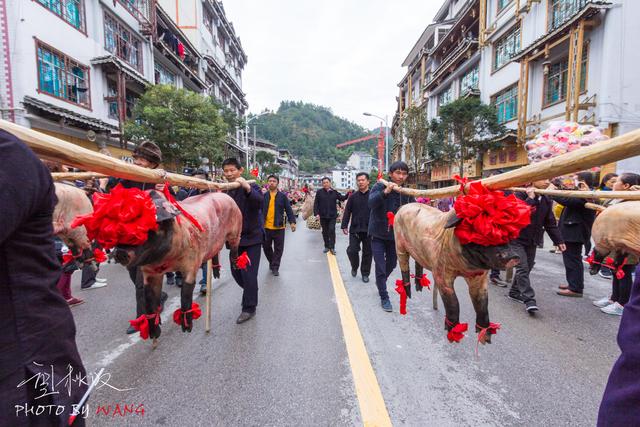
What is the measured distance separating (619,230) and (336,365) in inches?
118

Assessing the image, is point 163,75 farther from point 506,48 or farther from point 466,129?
point 506,48

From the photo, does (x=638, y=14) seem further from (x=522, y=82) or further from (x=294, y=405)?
(x=294, y=405)

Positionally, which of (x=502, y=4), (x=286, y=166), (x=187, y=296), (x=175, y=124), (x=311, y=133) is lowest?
(x=187, y=296)

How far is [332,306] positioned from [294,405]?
2.35 meters

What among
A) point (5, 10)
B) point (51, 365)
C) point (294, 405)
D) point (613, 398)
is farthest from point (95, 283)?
point (5, 10)

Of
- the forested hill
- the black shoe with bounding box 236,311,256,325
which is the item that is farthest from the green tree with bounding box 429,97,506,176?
the forested hill

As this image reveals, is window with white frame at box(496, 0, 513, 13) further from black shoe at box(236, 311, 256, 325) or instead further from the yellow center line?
black shoe at box(236, 311, 256, 325)

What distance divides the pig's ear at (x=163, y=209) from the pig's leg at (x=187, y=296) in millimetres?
521

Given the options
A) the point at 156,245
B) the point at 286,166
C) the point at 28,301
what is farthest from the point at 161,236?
the point at 286,166

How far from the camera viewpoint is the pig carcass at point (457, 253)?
5.47ft

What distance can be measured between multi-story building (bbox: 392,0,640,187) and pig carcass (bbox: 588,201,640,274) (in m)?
3.17

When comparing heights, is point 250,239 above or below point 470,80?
below

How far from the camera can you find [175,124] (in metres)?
14.6

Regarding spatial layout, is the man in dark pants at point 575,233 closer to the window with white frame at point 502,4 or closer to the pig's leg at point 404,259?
the pig's leg at point 404,259
